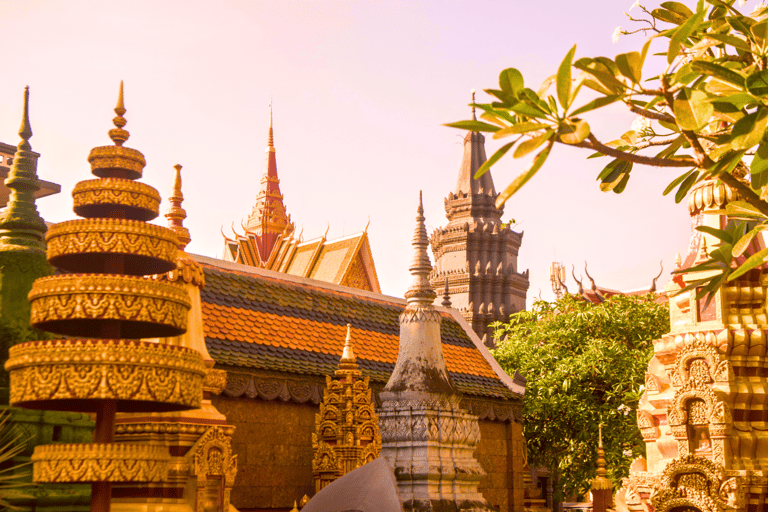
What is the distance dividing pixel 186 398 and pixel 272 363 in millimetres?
7481

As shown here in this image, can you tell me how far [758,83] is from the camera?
352cm

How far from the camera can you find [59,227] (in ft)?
21.0

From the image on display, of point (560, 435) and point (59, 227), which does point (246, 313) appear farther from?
point (560, 435)

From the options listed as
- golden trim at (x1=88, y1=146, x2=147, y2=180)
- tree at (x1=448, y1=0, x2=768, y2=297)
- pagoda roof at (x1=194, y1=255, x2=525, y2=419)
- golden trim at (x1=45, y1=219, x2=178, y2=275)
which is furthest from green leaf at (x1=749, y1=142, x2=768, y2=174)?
pagoda roof at (x1=194, y1=255, x2=525, y2=419)

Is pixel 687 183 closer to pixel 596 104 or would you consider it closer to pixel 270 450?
pixel 596 104

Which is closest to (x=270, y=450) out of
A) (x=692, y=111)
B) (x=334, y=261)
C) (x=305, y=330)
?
(x=305, y=330)

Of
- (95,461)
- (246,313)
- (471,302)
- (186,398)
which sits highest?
(471,302)

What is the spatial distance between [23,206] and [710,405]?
927 cm

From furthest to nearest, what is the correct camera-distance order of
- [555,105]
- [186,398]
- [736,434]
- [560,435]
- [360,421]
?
1. [560,435]
2. [360,421]
3. [736,434]
4. [186,398]
5. [555,105]

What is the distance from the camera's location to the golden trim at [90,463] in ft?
19.0

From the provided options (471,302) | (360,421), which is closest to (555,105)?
(360,421)

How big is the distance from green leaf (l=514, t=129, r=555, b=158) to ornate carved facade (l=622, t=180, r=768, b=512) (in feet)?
27.2

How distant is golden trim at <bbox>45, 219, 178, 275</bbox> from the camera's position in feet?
20.8

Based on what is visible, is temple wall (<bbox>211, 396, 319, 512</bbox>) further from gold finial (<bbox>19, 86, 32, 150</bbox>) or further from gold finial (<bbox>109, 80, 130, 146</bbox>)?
gold finial (<bbox>109, 80, 130, 146</bbox>)
